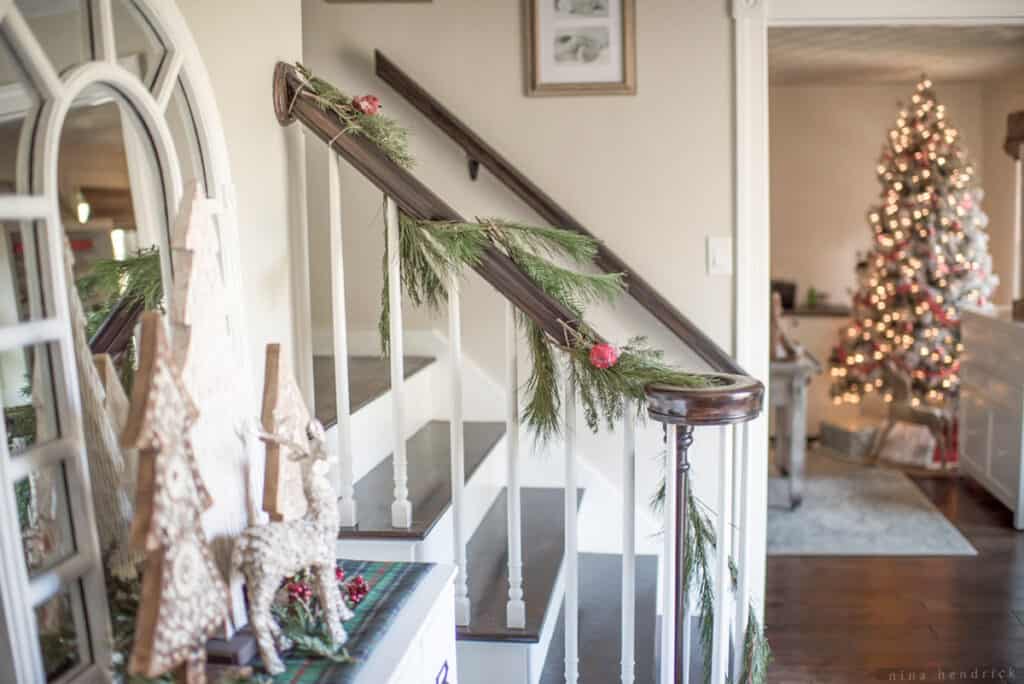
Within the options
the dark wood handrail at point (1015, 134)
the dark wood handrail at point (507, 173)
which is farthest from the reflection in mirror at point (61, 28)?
the dark wood handrail at point (1015, 134)

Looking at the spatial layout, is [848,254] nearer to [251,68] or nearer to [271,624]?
[251,68]

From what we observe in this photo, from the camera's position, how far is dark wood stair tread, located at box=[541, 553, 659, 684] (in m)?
2.06

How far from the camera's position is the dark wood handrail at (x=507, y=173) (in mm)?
2873

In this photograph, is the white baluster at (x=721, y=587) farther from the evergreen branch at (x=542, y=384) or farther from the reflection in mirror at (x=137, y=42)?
the reflection in mirror at (x=137, y=42)

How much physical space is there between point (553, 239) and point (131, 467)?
3.07 feet

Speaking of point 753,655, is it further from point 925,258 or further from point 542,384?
point 925,258

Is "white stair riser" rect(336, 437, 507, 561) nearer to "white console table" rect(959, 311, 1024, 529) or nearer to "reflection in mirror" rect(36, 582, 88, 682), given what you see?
"reflection in mirror" rect(36, 582, 88, 682)

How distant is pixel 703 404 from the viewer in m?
1.57

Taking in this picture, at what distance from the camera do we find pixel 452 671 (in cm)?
162

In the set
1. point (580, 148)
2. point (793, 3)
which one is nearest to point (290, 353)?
point (580, 148)

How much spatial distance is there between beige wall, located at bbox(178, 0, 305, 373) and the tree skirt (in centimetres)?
48

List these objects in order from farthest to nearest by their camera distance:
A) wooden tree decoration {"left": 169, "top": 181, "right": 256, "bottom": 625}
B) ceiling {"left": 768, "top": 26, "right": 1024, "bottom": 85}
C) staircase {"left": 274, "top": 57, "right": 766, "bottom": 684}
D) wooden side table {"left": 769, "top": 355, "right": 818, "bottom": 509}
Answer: ceiling {"left": 768, "top": 26, "right": 1024, "bottom": 85}
wooden side table {"left": 769, "top": 355, "right": 818, "bottom": 509}
staircase {"left": 274, "top": 57, "right": 766, "bottom": 684}
wooden tree decoration {"left": 169, "top": 181, "right": 256, "bottom": 625}

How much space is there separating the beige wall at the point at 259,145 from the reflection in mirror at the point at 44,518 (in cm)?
63

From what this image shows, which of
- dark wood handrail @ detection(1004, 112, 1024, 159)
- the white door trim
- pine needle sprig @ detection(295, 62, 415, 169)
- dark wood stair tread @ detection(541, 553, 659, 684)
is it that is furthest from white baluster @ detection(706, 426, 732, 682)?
dark wood handrail @ detection(1004, 112, 1024, 159)
